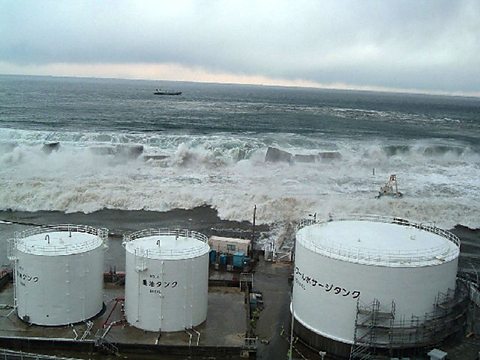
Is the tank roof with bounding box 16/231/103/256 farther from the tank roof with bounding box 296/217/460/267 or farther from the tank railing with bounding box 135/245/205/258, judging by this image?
the tank roof with bounding box 296/217/460/267

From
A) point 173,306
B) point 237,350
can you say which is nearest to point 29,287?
point 173,306

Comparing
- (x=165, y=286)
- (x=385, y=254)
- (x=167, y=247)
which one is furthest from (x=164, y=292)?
(x=385, y=254)

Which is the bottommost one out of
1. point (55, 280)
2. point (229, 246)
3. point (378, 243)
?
point (229, 246)

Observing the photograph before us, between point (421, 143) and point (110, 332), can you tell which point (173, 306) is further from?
point (421, 143)

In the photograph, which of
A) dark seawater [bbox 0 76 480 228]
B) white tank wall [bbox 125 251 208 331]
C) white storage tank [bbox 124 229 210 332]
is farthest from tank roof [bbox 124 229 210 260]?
dark seawater [bbox 0 76 480 228]

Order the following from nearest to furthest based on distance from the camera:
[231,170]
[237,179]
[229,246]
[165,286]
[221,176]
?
[165,286] < [229,246] < [237,179] < [221,176] < [231,170]

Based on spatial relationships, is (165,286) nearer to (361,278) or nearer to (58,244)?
(58,244)

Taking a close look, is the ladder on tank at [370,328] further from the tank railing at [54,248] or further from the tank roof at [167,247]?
the tank railing at [54,248]
